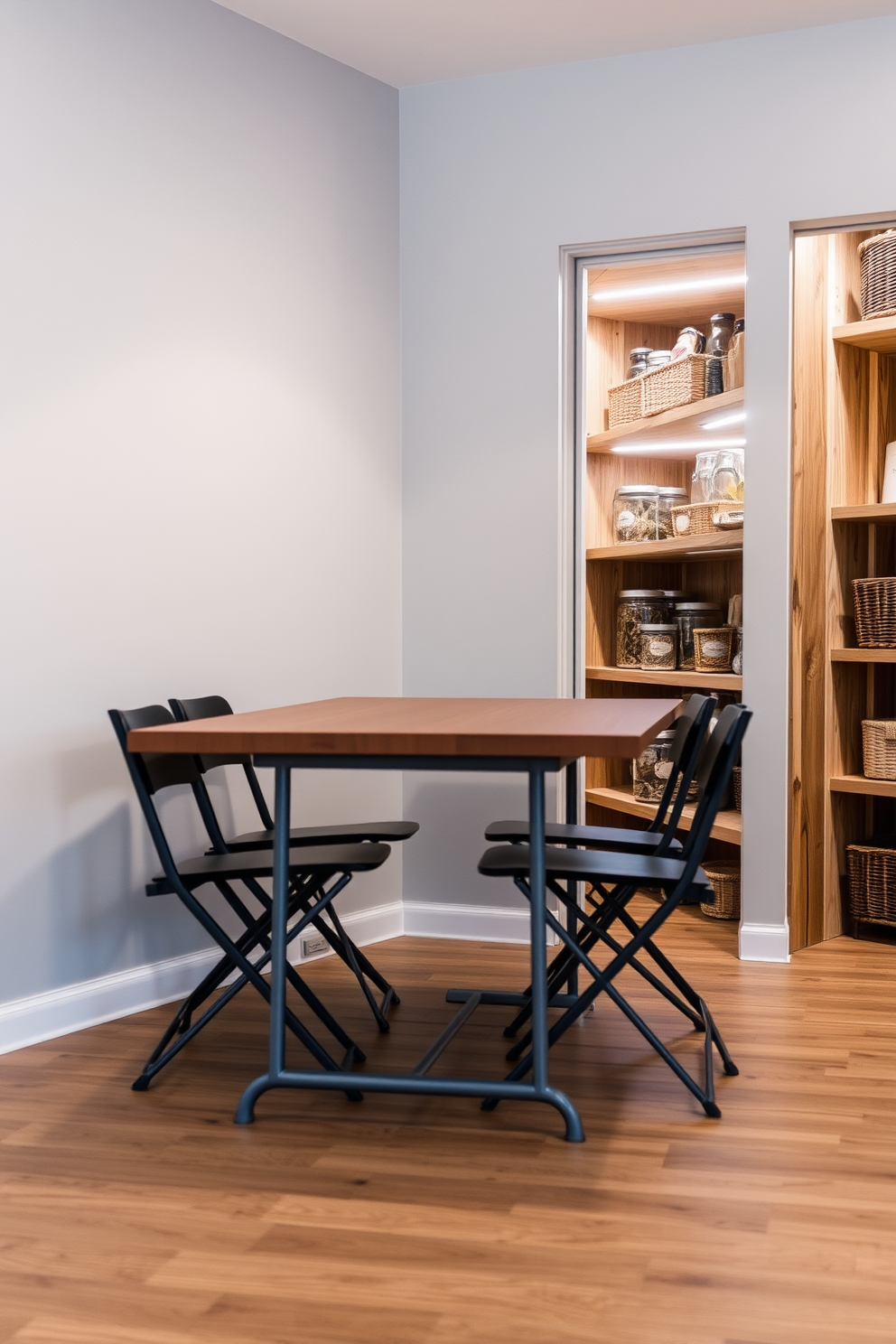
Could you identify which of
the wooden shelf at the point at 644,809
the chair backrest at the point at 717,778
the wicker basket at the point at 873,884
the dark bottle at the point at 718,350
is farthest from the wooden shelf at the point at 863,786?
the chair backrest at the point at 717,778

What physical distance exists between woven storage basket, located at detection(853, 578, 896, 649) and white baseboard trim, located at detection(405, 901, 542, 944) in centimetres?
153

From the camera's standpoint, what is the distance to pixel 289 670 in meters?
4.12

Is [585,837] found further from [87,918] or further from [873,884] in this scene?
[873,884]

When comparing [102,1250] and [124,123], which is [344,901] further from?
[124,123]

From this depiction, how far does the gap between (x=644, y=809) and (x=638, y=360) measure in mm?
1749

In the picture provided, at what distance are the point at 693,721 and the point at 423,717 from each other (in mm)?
678

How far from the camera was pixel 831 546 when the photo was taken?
14.4 feet

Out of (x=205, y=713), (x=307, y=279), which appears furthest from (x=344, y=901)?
(x=307, y=279)

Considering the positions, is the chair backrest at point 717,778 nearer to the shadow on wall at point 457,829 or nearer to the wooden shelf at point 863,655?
the shadow on wall at point 457,829

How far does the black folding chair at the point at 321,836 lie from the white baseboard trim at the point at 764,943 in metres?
1.25

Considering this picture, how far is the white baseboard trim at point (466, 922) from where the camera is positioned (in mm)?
4410

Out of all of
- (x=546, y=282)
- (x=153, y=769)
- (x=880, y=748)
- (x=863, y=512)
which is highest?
(x=546, y=282)

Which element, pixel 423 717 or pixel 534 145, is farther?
pixel 534 145

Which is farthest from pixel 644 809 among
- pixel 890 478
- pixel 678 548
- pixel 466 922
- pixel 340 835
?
pixel 340 835
